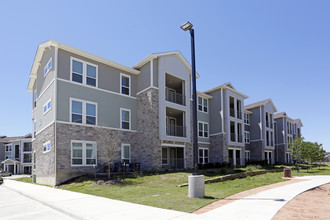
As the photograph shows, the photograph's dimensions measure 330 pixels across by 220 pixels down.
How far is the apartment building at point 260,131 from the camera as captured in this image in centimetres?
3603

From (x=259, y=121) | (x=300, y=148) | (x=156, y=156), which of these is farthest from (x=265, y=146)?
(x=156, y=156)

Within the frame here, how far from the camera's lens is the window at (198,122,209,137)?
94.8 ft

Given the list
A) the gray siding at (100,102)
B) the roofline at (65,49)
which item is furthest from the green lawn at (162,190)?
the roofline at (65,49)

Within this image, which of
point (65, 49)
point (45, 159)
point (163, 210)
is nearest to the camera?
point (163, 210)

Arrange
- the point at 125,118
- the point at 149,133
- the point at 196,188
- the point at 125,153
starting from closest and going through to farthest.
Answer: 1. the point at 196,188
2. the point at 149,133
3. the point at 125,153
4. the point at 125,118

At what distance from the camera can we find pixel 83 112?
1938 centimetres

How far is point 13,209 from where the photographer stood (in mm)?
9328

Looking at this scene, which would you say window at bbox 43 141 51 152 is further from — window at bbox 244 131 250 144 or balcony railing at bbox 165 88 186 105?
window at bbox 244 131 250 144

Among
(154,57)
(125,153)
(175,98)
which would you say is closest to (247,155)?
(175,98)

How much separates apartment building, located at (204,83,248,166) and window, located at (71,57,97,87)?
15.0 meters

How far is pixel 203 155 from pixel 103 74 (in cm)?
1490

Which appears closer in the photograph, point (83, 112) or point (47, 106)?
Result: point (83, 112)

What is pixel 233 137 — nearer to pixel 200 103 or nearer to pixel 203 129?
pixel 203 129

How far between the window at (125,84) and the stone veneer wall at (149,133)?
4.87ft
